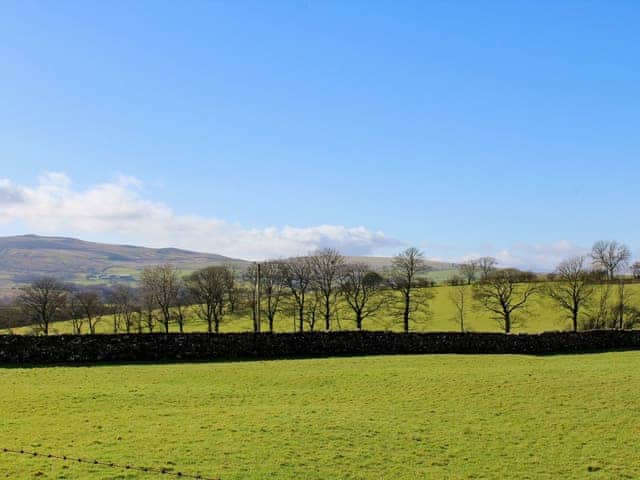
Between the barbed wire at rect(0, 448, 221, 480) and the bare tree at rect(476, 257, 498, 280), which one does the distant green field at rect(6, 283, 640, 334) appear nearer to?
the bare tree at rect(476, 257, 498, 280)

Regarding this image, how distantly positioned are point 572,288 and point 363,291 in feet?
87.8

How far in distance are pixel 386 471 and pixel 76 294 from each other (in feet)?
266

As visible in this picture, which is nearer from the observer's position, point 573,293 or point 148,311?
point 573,293

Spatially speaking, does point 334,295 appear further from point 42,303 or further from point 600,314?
point 42,303

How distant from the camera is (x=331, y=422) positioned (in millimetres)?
16828

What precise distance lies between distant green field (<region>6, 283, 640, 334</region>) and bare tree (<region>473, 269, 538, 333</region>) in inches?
45.5

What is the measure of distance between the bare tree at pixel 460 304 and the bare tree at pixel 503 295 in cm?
Result: 250

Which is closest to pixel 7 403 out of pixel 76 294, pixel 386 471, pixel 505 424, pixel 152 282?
pixel 386 471

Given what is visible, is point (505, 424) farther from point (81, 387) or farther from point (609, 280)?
point (609, 280)

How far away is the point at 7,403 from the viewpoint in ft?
63.1

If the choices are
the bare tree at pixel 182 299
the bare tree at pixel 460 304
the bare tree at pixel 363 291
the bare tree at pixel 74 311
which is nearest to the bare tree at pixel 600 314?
the bare tree at pixel 460 304

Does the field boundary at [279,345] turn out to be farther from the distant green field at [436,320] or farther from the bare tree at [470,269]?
the bare tree at [470,269]

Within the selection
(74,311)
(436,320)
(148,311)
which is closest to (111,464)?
(436,320)

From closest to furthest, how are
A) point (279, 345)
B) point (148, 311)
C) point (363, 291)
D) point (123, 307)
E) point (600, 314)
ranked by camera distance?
point (279, 345), point (600, 314), point (363, 291), point (148, 311), point (123, 307)
